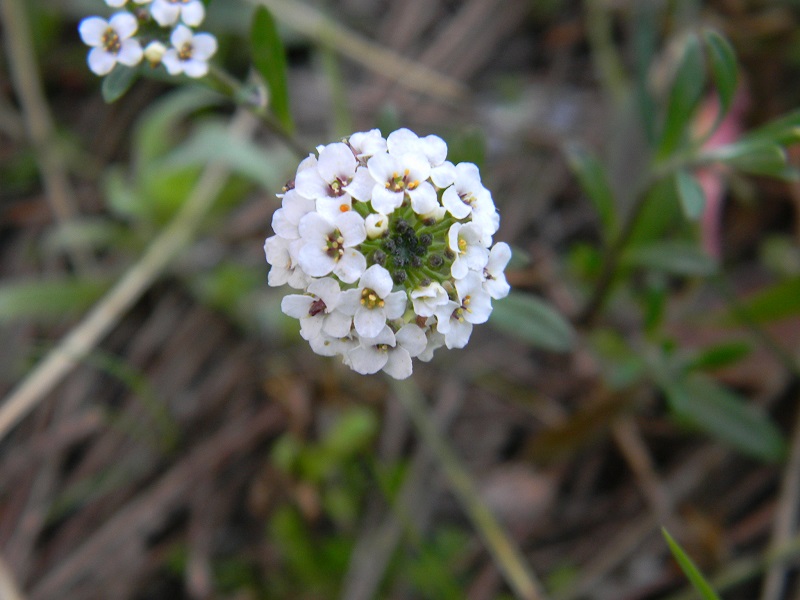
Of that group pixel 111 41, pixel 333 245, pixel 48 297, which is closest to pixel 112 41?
pixel 111 41

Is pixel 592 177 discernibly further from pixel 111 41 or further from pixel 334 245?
pixel 111 41

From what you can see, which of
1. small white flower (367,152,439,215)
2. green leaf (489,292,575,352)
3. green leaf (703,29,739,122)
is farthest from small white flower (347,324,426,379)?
green leaf (703,29,739,122)

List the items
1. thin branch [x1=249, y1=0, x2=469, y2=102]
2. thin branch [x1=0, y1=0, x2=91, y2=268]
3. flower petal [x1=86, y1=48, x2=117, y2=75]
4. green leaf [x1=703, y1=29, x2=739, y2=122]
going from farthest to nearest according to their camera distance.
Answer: thin branch [x1=249, y1=0, x2=469, y2=102] < thin branch [x1=0, y1=0, x2=91, y2=268] < green leaf [x1=703, y1=29, x2=739, y2=122] < flower petal [x1=86, y1=48, x2=117, y2=75]

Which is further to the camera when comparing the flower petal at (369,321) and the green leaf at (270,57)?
the green leaf at (270,57)

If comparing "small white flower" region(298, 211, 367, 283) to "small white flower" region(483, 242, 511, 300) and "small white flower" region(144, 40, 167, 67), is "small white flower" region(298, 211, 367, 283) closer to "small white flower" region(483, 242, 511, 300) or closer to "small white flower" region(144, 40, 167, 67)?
"small white flower" region(483, 242, 511, 300)

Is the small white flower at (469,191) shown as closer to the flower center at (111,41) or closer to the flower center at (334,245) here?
the flower center at (334,245)

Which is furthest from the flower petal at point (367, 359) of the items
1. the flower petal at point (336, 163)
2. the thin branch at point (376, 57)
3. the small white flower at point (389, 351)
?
the thin branch at point (376, 57)
